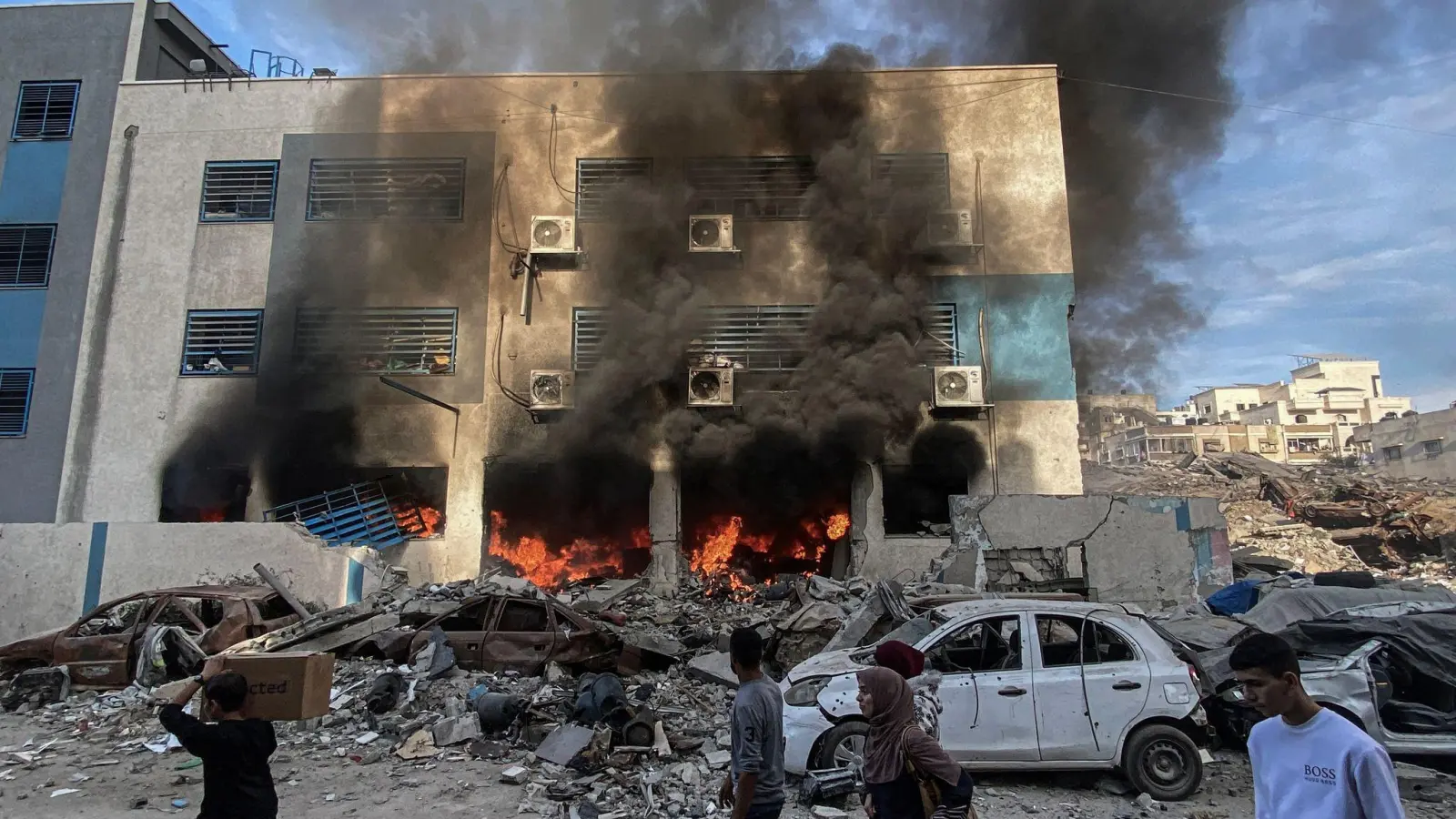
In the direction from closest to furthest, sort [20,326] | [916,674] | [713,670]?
[916,674] < [713,670] < [20,326]

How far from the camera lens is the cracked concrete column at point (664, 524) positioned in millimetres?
14539

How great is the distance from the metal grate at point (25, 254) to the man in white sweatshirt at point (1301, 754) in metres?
20.9

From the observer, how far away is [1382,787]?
6.54 ft

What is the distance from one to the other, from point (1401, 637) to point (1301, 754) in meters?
5.84

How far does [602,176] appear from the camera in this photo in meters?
16.3

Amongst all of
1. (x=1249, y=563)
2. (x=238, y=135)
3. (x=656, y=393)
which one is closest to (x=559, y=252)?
(x=656, y=393)

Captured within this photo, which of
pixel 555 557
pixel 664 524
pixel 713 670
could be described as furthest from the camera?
pixel 555 557

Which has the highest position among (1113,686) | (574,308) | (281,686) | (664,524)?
(574,308)

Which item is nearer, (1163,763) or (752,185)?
(1163,763)

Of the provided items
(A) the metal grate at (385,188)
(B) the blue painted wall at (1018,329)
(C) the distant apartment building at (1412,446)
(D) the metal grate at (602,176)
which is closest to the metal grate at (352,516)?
(A) the metal grate at (385,188)

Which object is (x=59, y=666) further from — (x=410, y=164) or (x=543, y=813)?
(x=410, y=164)

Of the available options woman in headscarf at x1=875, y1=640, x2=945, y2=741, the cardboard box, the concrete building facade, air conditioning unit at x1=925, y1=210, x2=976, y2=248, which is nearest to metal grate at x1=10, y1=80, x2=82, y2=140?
the concrete building facade

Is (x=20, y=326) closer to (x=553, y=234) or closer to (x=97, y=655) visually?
(x=97, y=655)

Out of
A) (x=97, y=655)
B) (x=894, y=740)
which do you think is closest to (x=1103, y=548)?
(x=894, y=740)
